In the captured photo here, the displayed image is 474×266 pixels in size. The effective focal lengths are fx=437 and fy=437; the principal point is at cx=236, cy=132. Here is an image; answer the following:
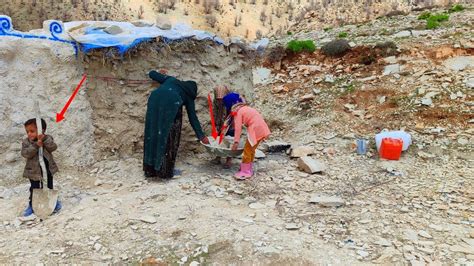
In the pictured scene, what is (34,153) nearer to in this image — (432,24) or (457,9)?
(432,24)

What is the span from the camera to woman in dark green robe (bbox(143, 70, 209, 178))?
14.8 feet

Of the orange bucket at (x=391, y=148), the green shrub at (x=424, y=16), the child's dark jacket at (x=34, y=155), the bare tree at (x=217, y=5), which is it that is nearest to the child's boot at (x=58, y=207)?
the child's dark jacket at (x=34, y=155)

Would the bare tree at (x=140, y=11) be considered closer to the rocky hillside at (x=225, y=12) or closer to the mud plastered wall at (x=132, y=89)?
the rocky hillside at (x=225, y=12)

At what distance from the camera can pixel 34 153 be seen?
383 cm

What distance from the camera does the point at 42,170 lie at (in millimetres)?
3885

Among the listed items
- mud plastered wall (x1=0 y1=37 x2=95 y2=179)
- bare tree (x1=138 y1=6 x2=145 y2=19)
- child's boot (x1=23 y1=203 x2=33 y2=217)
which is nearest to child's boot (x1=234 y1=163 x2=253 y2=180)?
mud plastered wall (x1=0 y1=37 x2=95 y2=179)

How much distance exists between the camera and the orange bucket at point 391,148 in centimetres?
541

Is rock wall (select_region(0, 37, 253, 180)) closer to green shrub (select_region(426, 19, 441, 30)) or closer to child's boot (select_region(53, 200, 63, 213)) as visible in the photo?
child's boot (select_region(53, 200, 63, 213))

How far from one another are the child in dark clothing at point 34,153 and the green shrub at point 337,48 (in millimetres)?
6425

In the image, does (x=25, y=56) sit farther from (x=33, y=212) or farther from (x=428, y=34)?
(x=428, y=34)

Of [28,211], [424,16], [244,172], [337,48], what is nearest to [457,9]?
[424,16]

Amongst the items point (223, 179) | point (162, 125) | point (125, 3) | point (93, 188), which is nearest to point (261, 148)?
point (223, 179)

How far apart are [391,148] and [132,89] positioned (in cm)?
322

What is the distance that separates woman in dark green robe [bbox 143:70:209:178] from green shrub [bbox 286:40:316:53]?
17.3ft
